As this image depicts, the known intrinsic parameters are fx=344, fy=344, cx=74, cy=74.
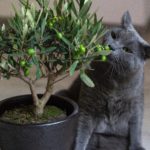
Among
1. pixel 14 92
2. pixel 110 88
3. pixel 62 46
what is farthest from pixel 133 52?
pixel 14 92

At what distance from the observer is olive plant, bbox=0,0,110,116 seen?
31.0 inches

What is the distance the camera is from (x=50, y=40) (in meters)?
0.85

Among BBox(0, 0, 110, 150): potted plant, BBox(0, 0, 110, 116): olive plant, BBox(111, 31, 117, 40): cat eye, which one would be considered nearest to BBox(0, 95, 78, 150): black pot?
BBox(0, 0, 110, 150): potted plant

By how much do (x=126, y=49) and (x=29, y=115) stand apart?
1.11 feet

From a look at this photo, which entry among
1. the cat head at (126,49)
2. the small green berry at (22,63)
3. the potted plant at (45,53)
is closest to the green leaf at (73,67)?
the potted plant at (45,53)

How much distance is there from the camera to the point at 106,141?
1.20m

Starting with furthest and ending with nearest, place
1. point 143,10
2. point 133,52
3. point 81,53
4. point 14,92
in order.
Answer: point 14,92, point 143,10, point 133,52, point 81,53

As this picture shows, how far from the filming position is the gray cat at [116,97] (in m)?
1.00

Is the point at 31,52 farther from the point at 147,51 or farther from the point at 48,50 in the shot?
the point at 147,51

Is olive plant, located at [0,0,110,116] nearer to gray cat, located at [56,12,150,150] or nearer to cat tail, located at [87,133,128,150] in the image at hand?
gray cat, located at [56,12,150,150]

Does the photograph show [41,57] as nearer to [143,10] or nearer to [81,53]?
[81,53]

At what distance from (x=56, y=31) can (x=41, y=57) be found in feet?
0.24

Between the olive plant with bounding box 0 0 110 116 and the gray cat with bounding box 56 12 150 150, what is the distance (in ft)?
0.57

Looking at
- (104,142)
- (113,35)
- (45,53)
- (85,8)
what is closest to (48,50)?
(45,53)
